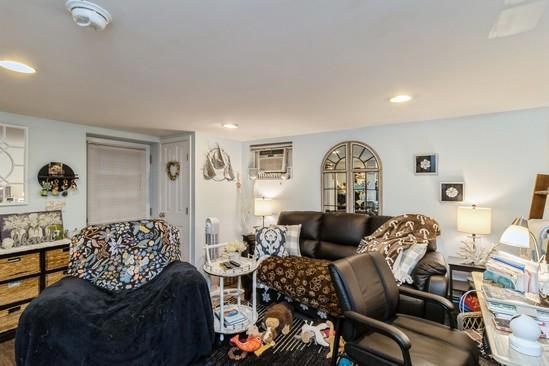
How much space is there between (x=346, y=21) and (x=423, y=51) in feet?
1.96

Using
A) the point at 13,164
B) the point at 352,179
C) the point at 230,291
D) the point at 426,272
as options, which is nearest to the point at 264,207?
the point at 352,179

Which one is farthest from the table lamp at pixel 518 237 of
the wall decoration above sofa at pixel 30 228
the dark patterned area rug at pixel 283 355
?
the wall decoration above sofa at pixel 30 228

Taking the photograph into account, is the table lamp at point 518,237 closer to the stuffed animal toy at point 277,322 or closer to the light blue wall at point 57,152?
the stuffed animal toy at point 277,322

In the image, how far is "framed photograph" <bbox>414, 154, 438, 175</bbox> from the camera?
10.8 ft

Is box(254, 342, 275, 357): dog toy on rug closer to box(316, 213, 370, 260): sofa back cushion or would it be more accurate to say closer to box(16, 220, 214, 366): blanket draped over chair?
box(16, 220, 214, 366): blanket draped over chair

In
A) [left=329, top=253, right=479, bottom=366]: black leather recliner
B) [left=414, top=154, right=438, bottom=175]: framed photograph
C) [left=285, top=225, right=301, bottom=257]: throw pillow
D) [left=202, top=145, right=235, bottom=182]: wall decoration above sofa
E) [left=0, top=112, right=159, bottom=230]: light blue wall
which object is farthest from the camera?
[left=202, top=145, right=235, bottom=182]: wall decoration above sofa

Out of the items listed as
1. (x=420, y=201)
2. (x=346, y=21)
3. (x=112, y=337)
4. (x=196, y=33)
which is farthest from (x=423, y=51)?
(x=112, y=337)

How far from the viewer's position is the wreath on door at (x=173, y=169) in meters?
4.24

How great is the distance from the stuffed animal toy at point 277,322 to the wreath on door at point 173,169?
253 cm

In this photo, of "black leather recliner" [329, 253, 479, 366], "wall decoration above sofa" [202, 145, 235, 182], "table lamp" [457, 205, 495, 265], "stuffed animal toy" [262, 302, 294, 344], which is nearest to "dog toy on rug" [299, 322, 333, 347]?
"stuffed animal toy" [262, 302, 294, 344]

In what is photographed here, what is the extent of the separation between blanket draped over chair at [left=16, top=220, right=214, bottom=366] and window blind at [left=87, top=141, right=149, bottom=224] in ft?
5.64

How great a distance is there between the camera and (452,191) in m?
3.17

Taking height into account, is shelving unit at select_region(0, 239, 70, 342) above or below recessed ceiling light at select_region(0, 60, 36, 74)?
below

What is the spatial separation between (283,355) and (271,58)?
7.36 feet
